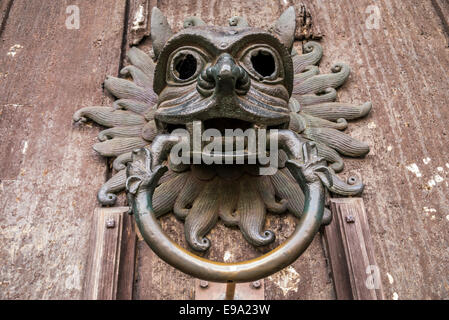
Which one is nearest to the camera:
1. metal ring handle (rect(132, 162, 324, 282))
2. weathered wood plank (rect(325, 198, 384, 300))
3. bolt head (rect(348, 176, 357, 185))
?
metal ring handle (rect(132, 162, 324, 282))

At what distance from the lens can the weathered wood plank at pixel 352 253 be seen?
73 centimetres

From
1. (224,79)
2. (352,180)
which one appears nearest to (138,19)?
(224,79)

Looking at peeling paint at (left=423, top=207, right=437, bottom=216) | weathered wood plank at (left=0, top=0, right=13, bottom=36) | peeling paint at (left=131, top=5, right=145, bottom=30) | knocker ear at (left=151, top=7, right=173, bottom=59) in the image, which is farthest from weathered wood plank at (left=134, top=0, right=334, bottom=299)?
weathered wood plank at (left=0, top=0, right=13, bottom=36)

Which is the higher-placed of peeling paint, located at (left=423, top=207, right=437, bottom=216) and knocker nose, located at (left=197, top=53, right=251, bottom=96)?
knocker nose, located at (left=197, top=53, right=251, bottom=96)

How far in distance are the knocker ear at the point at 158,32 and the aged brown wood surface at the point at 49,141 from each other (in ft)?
0.70

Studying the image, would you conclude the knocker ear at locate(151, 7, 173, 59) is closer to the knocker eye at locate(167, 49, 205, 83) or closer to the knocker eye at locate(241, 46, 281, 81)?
the knocker eye at locate(167, 49, 205, 83)

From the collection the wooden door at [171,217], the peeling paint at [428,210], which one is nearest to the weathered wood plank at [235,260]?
the wooden door at [171,217]

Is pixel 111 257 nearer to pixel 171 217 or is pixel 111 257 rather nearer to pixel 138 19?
pixel 171 217

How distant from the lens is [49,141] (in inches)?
37.4

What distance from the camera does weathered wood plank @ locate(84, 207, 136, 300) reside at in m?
0.73

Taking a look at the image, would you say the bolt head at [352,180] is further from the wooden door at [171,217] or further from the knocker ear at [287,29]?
the knocker ear at [287,29]

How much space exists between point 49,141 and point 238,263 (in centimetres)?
58
